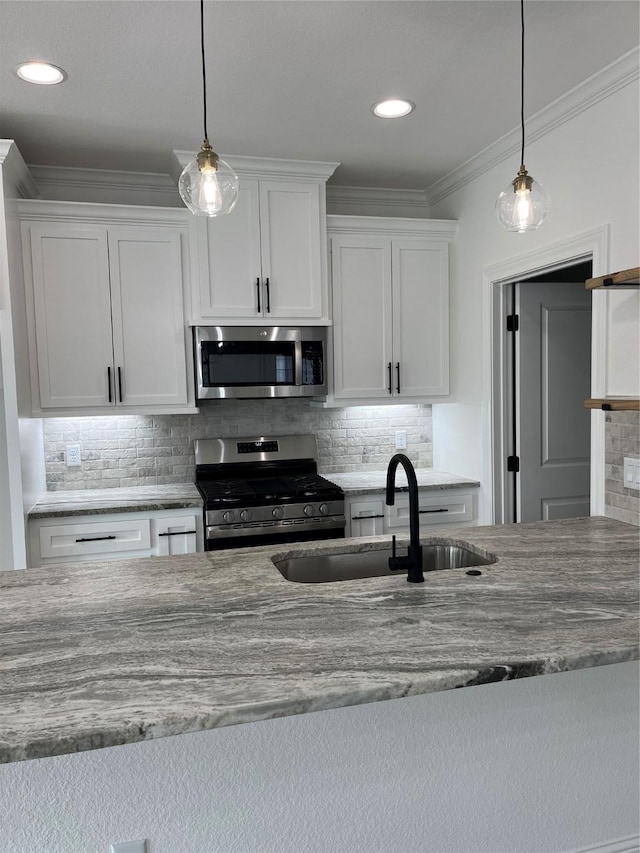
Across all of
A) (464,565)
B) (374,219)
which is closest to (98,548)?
(464,565)

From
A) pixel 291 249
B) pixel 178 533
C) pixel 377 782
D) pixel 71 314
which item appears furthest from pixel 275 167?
pixel 377 782

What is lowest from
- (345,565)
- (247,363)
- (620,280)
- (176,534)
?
(176,534)

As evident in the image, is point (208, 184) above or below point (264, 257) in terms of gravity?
Answer: below

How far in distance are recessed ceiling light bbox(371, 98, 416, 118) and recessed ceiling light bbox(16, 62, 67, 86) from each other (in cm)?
127

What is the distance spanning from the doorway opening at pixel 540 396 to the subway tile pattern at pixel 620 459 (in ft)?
2.77

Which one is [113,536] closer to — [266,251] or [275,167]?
[266,251]

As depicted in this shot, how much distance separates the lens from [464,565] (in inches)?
82.3

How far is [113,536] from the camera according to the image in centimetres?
311

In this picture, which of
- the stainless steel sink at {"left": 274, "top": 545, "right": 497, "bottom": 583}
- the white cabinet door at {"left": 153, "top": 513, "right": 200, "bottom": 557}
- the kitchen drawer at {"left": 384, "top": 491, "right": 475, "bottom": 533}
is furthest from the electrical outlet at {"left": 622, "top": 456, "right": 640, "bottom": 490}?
the white cabinet door at {"left": 153, "top": 513, "right": 200, "bottom": 557}

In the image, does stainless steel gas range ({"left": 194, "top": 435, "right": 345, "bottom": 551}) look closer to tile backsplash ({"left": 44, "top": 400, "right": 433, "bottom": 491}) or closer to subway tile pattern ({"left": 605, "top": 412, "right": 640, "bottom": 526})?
tile backsplash ({"left": 44, "top": 400, "right": 433, "bottom": 491})

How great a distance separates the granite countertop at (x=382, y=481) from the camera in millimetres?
3434

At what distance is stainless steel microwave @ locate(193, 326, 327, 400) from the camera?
3371 millimetres

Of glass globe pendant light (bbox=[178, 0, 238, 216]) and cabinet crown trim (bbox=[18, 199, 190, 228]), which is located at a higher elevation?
cabinet crown trim (bbox=[18, 199, 190, 228])

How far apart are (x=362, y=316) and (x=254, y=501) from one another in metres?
1.27
